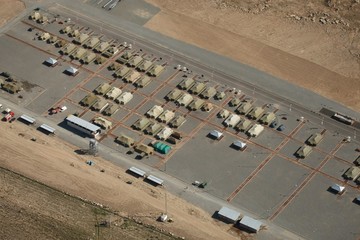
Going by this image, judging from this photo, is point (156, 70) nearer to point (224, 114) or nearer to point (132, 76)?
point (132, 76)

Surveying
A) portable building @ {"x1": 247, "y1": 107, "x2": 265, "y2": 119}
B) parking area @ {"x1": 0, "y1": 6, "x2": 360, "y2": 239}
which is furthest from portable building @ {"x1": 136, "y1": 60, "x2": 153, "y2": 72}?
portable building @ {"x1": 247, "y1": 107, "x2": 265, "y2": 119}

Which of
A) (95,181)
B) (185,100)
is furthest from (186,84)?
(95,181)

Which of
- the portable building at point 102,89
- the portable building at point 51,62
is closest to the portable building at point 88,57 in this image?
the portable building at point 51,62

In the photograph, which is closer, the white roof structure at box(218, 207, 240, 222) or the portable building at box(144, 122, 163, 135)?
the white roof structure at box(218, 207, 240, 222)

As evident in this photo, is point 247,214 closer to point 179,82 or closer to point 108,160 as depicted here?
point 108,160

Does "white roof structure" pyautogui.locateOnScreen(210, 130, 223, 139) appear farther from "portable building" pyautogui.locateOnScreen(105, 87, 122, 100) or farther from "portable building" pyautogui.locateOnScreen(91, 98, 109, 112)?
"portable building" pyautogui.locateOnScreen(91, 98, 109, 112)
